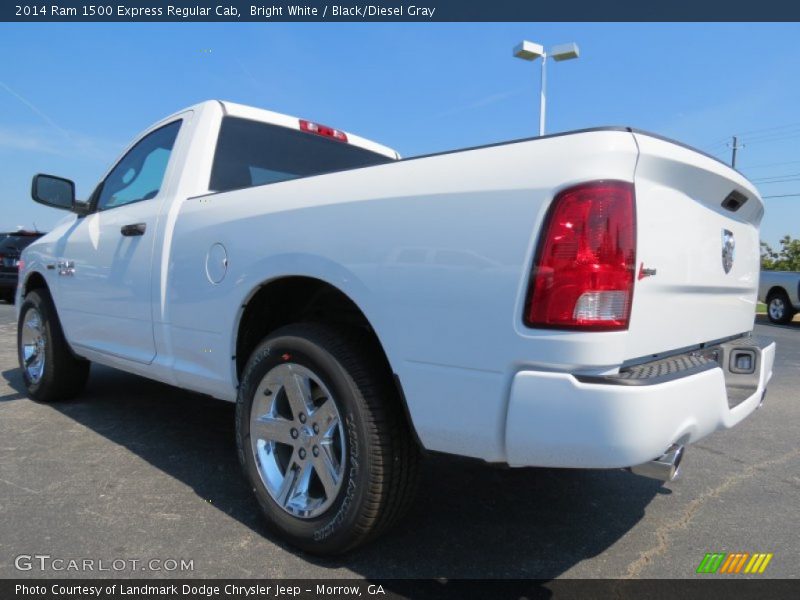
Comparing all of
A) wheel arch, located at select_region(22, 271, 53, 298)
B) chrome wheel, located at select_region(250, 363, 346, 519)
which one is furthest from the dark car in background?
chrome wheel, located at select_region(250, 363, 346, 519)

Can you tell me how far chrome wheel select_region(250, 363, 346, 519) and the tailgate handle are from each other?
1.70 metres

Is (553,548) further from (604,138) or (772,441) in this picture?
(772,441)

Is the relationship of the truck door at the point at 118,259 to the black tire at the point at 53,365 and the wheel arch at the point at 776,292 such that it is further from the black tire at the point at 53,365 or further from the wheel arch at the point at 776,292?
the wheel arch at the point at 776,292

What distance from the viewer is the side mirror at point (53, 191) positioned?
402 cm

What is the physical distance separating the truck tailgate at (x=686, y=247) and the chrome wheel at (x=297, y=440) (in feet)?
3.71

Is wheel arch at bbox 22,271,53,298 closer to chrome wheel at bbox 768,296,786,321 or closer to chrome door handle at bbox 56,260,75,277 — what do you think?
chrome door handle at bbox 56,260,75,277

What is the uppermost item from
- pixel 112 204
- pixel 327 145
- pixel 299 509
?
pixel 327 145

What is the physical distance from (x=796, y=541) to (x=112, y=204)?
420 cm

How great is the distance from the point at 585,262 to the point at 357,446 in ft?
3.23

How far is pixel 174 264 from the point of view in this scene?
9.64ft

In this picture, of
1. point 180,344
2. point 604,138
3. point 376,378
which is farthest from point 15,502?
point 604,138

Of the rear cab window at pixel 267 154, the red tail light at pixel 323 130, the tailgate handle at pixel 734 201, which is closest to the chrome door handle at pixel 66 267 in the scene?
the rear cab window at pixel 267 154

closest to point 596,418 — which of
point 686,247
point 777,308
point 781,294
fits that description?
point 686,247

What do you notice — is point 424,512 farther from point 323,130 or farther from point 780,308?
point 780,308
